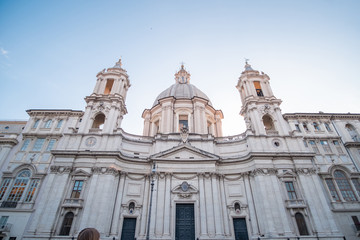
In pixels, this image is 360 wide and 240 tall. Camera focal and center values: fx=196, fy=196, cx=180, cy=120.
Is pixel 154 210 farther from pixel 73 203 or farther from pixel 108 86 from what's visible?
pixel 108 86

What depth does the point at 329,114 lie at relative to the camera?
27453mm

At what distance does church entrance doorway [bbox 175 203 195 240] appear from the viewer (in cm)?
2066

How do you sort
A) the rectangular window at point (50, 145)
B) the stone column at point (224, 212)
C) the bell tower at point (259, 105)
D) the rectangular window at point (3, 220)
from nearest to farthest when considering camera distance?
1. the rectangular window at point (3, 220)
2. the stone column at point (224, 212)
3. the rectangular window at point (50, 145)
4. the bell tower at point (259, 105)

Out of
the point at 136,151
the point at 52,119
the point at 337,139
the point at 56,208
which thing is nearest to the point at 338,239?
the point at 337,139

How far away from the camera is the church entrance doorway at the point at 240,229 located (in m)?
20.9

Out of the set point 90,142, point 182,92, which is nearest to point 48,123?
point 90,142

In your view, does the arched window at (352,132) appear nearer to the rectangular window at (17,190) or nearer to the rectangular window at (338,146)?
the rectangular window at (338,146)

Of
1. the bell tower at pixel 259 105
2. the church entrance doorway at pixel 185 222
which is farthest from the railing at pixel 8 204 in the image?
the bell tower at pixel 259 105

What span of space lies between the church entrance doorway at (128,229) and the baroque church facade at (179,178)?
0.09 metres

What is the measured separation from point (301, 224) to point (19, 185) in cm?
3032

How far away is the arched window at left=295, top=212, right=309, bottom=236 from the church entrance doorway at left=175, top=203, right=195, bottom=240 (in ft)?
35.5

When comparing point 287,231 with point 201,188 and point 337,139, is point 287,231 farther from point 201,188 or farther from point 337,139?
point 337,139

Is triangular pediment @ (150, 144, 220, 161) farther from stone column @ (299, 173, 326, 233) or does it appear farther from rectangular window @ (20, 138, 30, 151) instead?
rectangular window @ (20, 138, 30, 151)

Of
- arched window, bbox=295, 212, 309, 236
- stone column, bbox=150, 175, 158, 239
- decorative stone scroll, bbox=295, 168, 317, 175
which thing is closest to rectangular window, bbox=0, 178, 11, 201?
stone column, bbox=150, 175, 158, 239
